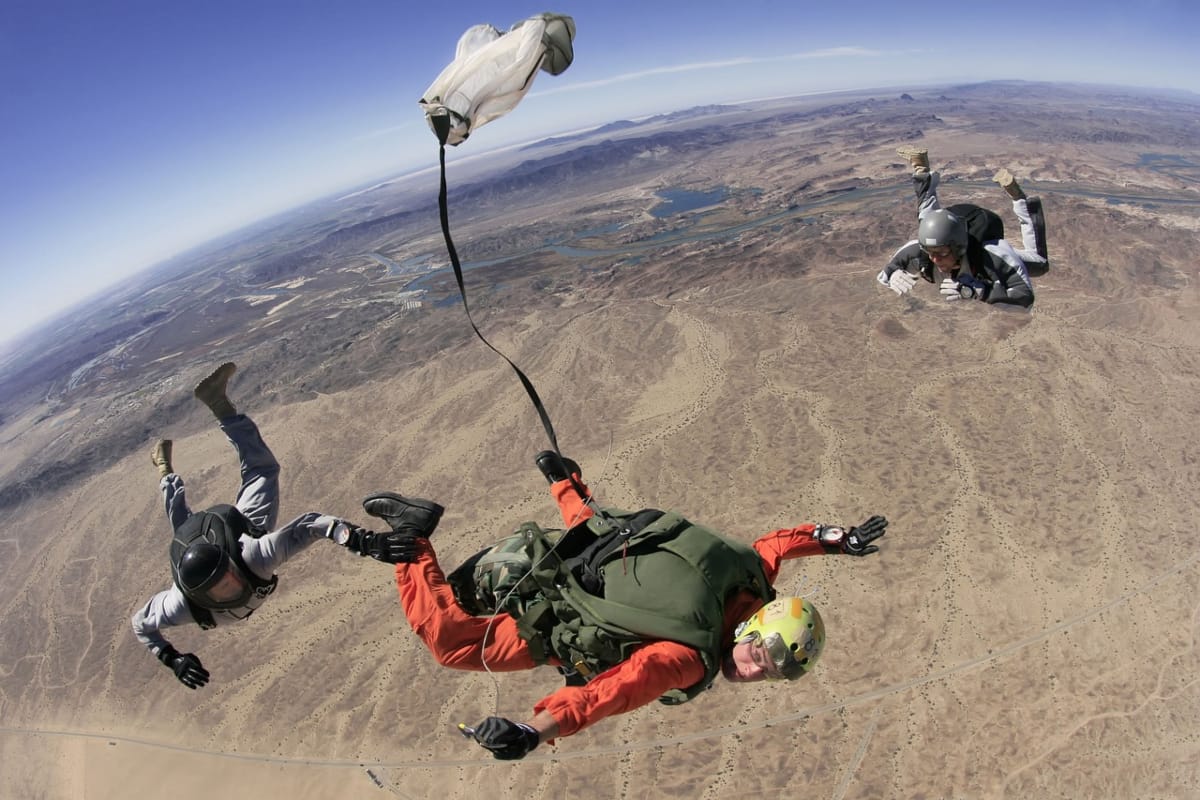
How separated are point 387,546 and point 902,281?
547 cm

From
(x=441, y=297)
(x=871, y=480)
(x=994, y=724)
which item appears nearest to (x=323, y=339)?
(x=441, y=297)

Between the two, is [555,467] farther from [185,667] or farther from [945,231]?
[945,231]

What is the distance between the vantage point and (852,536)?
4277 mm

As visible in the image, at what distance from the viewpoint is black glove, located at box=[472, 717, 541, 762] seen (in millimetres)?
2826

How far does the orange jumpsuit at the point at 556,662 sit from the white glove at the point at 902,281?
2856 mm

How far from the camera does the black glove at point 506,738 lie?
2.83 meters

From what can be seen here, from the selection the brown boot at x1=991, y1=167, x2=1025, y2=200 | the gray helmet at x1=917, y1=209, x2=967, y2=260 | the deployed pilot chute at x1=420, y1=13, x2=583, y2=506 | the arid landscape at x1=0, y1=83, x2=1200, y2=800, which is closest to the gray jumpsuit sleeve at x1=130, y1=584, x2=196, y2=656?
the deployed pilot chute at x1=420, y1=13, x2=583, y2=506

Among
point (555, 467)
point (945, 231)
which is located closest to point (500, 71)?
point (555, 467)

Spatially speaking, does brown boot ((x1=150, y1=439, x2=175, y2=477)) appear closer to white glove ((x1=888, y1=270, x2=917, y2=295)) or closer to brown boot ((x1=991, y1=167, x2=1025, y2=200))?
white glove ((x1=888, y1=270, x2=917, y2=295))

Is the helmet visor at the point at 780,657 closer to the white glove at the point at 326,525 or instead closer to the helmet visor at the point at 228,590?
the white glove at the point at 326,525

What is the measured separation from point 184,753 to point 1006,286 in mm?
22405

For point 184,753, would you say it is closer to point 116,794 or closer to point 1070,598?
point 116,794

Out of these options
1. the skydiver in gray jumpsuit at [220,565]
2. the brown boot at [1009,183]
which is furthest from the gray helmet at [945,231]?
the skydiver in gray jumpsuit at [220,565]

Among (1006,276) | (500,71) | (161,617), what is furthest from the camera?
(1006,276)
